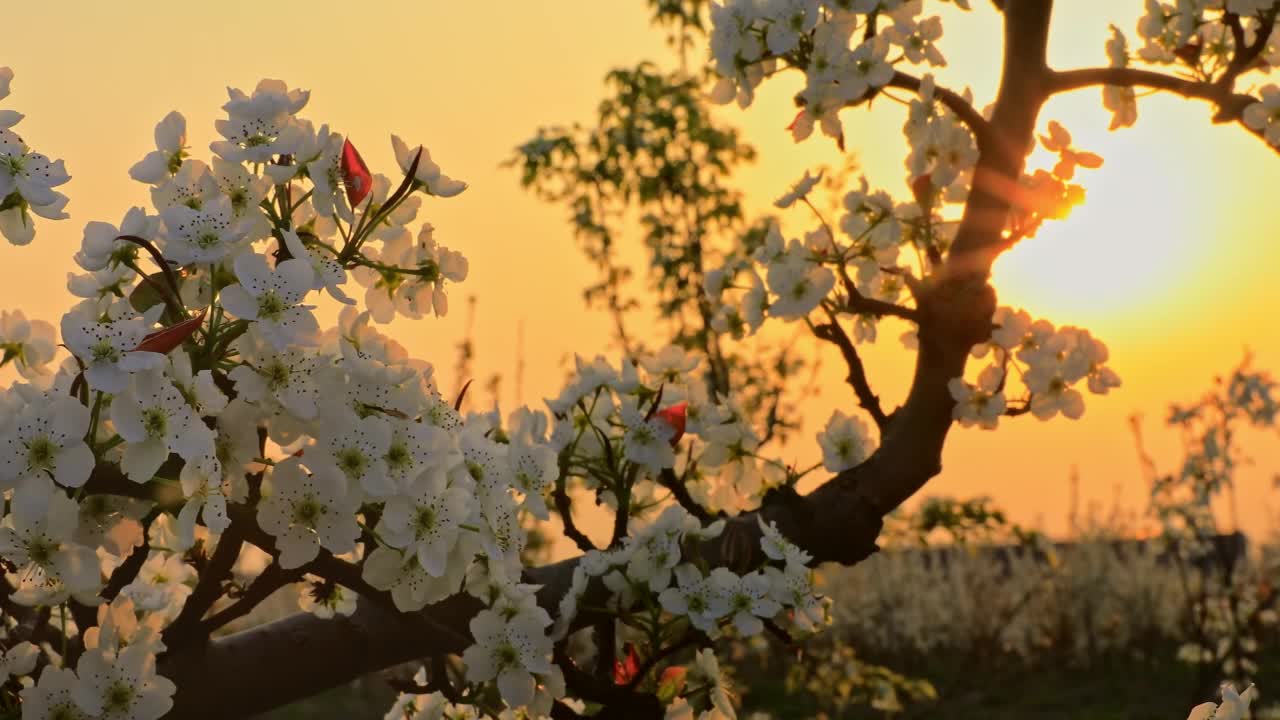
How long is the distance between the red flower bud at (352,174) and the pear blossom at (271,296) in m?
0.24

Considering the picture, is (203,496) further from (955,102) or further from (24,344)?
(955,102)

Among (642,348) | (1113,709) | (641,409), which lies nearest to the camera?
(641,409)

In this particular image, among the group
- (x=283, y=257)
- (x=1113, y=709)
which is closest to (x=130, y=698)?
(x=283, y=257)

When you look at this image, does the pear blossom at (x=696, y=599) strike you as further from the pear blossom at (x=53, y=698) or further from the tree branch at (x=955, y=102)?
the tree branch at (x=955, y=102)

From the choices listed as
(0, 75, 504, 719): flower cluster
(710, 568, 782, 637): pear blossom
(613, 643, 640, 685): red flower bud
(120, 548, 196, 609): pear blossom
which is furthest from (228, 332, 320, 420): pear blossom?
(613, 643, 640, 685): red flower bud

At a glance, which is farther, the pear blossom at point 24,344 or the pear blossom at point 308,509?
the pear blossom at point 24,344

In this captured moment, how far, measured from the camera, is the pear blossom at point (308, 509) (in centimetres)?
172

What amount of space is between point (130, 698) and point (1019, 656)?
471 inches

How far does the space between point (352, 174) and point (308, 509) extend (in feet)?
1.51

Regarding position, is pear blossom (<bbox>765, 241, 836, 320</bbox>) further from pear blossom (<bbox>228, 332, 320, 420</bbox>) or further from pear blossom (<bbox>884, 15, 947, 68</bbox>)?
pear blossom (<bbox>228, 332, 320, 420</bbox>)

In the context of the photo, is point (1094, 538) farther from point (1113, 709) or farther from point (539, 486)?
point (539, 486)

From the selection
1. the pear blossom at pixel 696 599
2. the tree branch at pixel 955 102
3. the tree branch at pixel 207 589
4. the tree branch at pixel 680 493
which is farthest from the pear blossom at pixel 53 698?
the tree branch at pixel 955 102

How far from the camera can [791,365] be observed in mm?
8195

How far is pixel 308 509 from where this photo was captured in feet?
5.81
